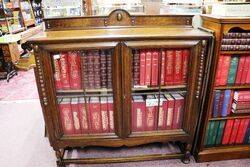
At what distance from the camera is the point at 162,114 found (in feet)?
5.67

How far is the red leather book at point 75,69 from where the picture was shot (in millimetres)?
1509

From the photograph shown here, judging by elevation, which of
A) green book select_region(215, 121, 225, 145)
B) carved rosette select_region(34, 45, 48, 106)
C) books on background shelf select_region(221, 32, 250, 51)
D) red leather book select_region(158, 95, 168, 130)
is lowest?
green book select_region(215, 121, 225, 145)

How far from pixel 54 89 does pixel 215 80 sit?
117 cm

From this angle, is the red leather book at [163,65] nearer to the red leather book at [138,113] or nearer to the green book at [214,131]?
the red leather book at [138,113]

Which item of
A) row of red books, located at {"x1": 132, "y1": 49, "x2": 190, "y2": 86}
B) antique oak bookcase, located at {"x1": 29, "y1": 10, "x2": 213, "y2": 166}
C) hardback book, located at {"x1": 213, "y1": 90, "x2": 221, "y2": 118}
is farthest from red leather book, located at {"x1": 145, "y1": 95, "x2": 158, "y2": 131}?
hardback book, located at {"x1": 213, "y1": 90, "x2": 221, "y2": 118}

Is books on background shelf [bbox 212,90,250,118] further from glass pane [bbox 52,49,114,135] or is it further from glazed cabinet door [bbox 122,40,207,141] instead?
glass pane [bbox 52,49,114,135]

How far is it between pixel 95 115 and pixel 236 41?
3.78 ft

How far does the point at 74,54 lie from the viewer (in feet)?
4.93

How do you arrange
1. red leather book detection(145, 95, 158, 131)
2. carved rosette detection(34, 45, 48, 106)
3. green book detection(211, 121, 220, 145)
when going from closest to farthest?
carved rosette detection(34, 45, 48, 106)
red leather book detection(145, 95, 158, 131)
green book detection(211, 121, 220, 145)

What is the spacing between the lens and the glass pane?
1.52m

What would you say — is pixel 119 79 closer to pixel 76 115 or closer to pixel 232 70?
pixel 76 115

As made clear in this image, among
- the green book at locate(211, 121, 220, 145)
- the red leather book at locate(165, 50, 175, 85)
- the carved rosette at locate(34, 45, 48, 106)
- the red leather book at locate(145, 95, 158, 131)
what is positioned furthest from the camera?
the green book at locate(211, 121, 220, 145)

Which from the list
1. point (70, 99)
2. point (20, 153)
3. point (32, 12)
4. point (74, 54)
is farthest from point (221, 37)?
point (32, 12)

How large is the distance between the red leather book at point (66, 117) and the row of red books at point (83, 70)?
0.11 m
